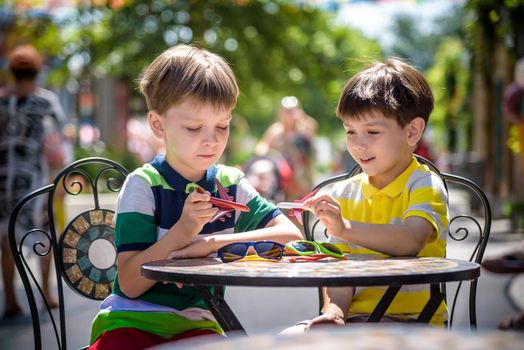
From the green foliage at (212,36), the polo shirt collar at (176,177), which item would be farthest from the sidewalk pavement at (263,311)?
the green foliage at (212,36)

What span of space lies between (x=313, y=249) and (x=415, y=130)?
0.53m

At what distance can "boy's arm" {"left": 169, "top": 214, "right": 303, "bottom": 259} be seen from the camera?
103 inches

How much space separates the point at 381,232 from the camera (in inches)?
106

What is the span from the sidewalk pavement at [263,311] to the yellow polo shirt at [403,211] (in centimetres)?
236

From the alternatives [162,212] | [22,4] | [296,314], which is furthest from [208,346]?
[22,4]

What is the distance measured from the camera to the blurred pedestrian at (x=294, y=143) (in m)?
11.1

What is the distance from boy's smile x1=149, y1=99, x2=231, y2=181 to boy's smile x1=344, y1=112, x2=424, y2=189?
0.37 meters

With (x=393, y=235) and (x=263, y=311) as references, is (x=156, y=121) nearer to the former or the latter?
(x=393, y=235)

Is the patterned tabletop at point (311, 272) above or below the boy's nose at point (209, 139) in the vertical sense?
below

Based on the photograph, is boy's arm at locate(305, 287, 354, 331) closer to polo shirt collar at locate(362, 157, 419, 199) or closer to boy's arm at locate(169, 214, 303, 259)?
boy's arm at locate(169, 214, 303, 259)

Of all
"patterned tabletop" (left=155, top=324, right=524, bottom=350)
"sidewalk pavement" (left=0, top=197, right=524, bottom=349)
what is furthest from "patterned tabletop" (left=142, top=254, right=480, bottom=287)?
"sidewalk pavement" (left=0, top=197, right=524, bottom=349)

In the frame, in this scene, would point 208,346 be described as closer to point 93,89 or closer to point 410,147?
point 410,147

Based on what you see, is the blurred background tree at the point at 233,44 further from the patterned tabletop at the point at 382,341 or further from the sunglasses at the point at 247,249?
the patterned tabletop at the point at 382,341

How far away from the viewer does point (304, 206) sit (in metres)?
2.59
